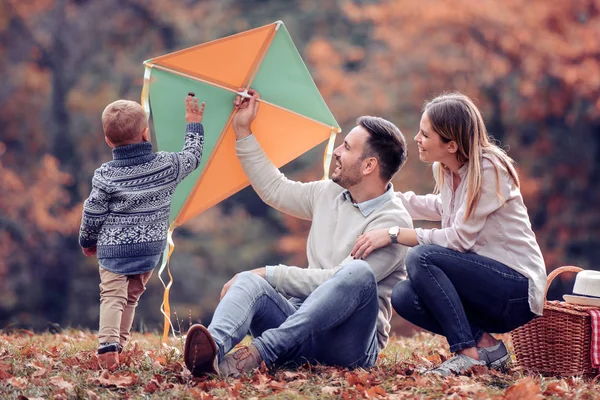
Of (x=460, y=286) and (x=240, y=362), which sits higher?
(x=460, y=286)

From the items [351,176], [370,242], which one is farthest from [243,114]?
[370,242]

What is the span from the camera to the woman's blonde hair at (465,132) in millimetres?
3865

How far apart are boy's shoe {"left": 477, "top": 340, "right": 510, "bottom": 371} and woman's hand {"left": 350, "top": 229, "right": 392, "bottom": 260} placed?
724 mm

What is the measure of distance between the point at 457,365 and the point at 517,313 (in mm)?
405

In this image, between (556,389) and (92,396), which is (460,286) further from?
(92,396)

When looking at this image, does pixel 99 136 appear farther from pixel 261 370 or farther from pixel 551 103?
pixel 261 370

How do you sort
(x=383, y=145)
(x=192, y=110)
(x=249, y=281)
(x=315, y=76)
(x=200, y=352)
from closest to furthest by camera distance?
(x=200, y=352)
(x=249, y=281)
(x=383, y=145)
(x=192, y=110)
(x=315, y=76)

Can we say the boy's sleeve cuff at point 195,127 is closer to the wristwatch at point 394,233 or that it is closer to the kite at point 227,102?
the kite at point 227,102

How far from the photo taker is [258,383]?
3.48 metres

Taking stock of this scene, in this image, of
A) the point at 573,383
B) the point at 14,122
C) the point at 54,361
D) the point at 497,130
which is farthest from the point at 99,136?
the point at 573,383

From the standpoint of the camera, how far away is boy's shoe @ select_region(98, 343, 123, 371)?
3824mm

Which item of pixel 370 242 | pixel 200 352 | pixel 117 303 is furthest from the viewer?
pixel 117 303

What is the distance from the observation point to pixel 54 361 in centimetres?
403

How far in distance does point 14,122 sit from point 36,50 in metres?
1.46
